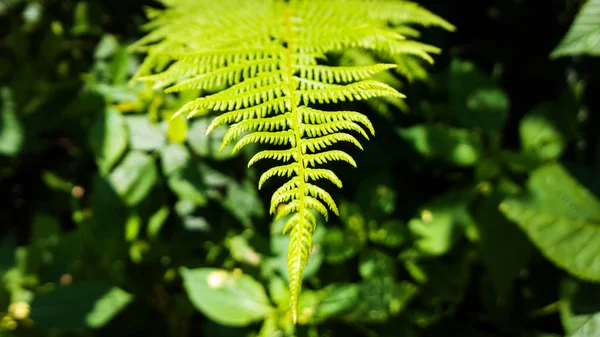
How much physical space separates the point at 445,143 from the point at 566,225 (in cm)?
40

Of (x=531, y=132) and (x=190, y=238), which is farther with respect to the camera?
(x=190, y=238)

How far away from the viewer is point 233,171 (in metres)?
1.58

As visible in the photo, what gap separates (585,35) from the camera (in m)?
1.08

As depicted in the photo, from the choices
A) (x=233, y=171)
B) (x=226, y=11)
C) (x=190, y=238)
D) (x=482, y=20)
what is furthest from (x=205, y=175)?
(x=482, y=20)

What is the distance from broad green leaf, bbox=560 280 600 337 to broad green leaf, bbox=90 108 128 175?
4.49 feet

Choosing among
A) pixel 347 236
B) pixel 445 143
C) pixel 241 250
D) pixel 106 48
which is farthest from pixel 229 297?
pixel 106 48

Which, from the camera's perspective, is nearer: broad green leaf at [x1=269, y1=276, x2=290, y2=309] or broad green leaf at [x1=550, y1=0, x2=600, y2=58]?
broad green leaf at [x1=550, y1=0, x2=600, y2=58]

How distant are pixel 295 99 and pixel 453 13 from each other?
1.11 metres

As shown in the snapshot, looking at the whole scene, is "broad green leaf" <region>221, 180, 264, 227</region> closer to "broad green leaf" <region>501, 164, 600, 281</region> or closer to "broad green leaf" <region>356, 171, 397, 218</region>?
"broad green leaf" <region>356, 171, 397, 218</region>

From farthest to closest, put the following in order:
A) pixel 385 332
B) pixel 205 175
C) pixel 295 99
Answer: pixel 205 175 → pixel 385 332 → pixel 295 99

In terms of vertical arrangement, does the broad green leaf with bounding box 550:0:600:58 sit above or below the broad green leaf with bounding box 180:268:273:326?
above

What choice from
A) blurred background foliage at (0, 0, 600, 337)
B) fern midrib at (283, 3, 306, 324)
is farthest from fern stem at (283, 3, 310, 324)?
blurred background foliage at (0, 0, 600, 337)

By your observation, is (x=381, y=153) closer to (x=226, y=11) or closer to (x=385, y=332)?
(x=385, y=332)

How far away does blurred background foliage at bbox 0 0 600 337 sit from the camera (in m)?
1.28
